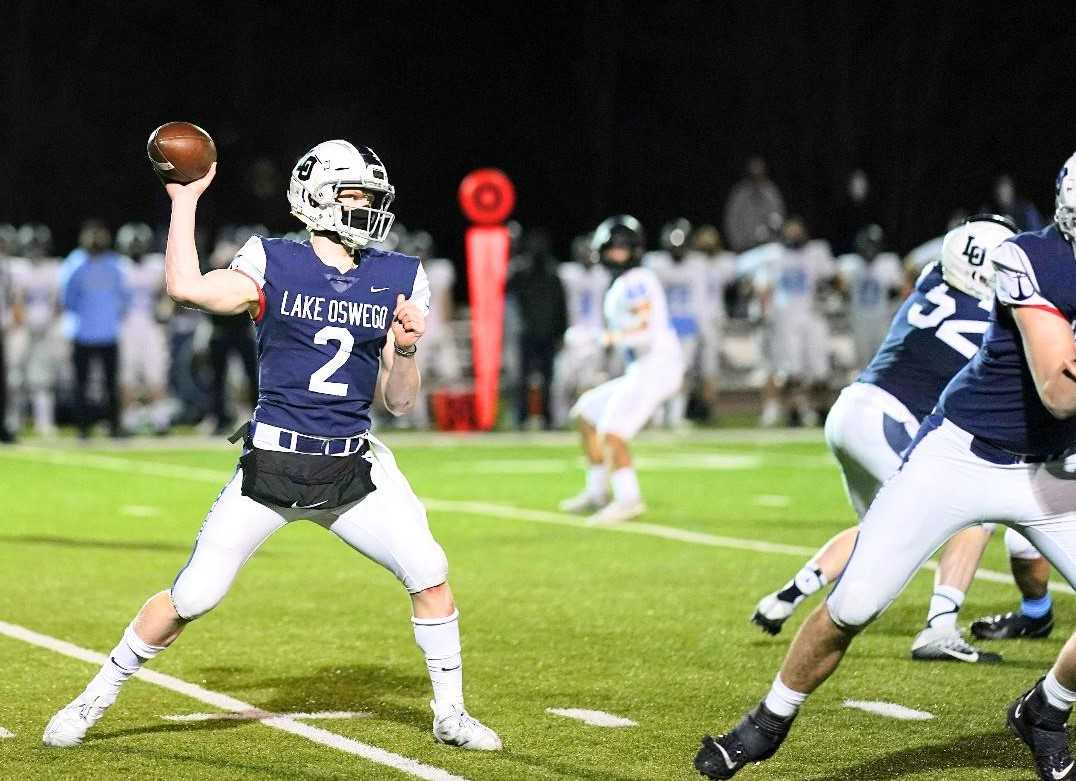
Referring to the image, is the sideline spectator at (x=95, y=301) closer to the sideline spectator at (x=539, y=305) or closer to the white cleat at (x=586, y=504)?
the sideline spectator at (x=539, y=305)

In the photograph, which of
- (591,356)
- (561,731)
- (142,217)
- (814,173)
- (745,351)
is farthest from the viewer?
(814,173)

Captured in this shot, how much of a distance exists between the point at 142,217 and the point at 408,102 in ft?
14.6

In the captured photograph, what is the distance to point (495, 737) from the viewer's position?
19.4 feet

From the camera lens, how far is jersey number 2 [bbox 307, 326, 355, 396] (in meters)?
5.80

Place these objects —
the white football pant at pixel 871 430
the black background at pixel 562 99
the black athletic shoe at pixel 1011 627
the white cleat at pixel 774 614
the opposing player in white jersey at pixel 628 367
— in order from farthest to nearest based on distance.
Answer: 1. the black background at pixel 562 99
2. the opposing player in white jersey at pixel 628 367
3. the black athletic shoe at pixel 1011 627
4. the white cleat at pixel 774 614
5. the white football pant at pixel 871 430

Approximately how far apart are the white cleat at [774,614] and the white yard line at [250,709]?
222 cm

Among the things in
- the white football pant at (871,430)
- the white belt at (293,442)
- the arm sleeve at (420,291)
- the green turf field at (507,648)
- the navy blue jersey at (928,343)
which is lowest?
the green turf field at (507,648)

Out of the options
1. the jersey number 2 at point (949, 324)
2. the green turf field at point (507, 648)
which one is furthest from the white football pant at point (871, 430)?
the green turf field at point (507, 648)

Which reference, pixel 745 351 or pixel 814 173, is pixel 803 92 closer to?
pixel 814 173

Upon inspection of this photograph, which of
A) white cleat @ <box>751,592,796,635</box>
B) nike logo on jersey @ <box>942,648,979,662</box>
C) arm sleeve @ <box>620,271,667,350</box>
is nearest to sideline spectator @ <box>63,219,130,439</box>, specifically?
arm sleeve @ <box>620,271,667,350</box>

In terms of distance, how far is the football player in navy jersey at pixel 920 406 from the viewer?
722 cm

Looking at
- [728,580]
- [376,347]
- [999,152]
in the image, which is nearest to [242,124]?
[999,152]

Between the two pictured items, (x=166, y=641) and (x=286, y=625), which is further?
(x=286, y=625)

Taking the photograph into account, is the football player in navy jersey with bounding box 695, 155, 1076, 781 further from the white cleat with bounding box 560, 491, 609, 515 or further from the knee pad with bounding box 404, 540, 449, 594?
the white cleat with bounding box 560, 491, 609, 515
